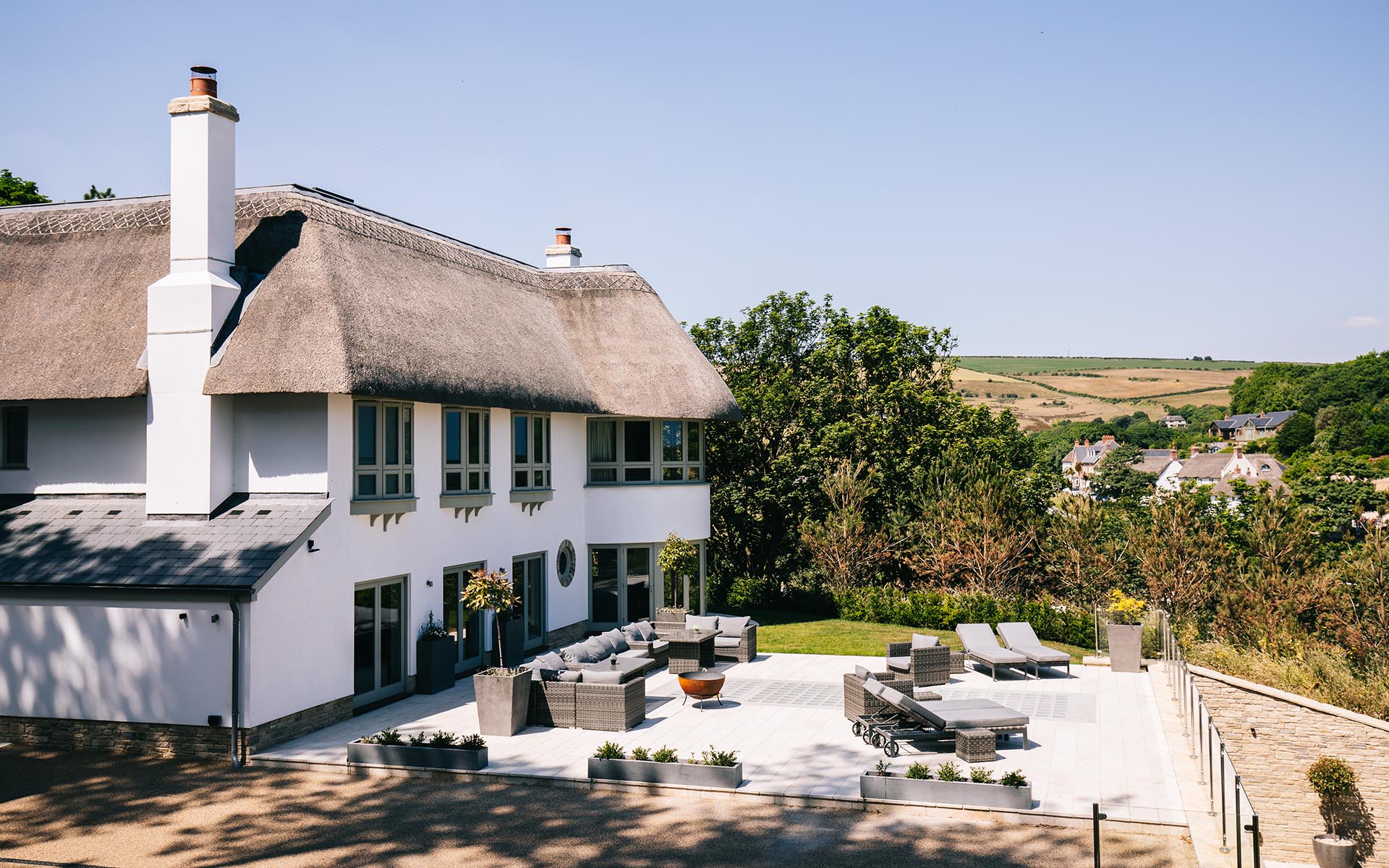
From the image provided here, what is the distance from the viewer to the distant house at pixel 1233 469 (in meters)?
99.2

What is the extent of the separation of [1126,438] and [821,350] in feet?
405

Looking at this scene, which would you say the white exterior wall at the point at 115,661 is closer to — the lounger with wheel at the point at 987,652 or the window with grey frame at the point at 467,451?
the window with grey frame at the point at 467,451

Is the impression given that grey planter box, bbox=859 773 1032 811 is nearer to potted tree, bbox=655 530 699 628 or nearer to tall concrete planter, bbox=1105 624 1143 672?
tall concrete planter, bbox=1105 624 1143 672

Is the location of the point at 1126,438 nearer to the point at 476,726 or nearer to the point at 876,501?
the point at 876,501

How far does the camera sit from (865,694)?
45.2 ft

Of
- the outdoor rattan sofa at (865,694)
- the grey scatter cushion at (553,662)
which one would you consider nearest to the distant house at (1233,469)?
the outdoor rattan sofa at (865,694)

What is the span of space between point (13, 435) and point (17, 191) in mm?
13386

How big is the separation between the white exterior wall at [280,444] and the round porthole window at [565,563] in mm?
7483

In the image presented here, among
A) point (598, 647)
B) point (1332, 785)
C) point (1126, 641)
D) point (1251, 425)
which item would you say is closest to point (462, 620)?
point (598, 647)

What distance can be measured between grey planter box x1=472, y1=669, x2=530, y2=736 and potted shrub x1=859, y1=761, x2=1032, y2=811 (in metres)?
5.03

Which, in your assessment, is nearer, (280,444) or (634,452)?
(280,444)

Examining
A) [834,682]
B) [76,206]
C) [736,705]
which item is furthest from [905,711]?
[76,206]

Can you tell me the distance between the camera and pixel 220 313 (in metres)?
14.3

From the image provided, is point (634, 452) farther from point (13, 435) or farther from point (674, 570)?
point (13, 435)
